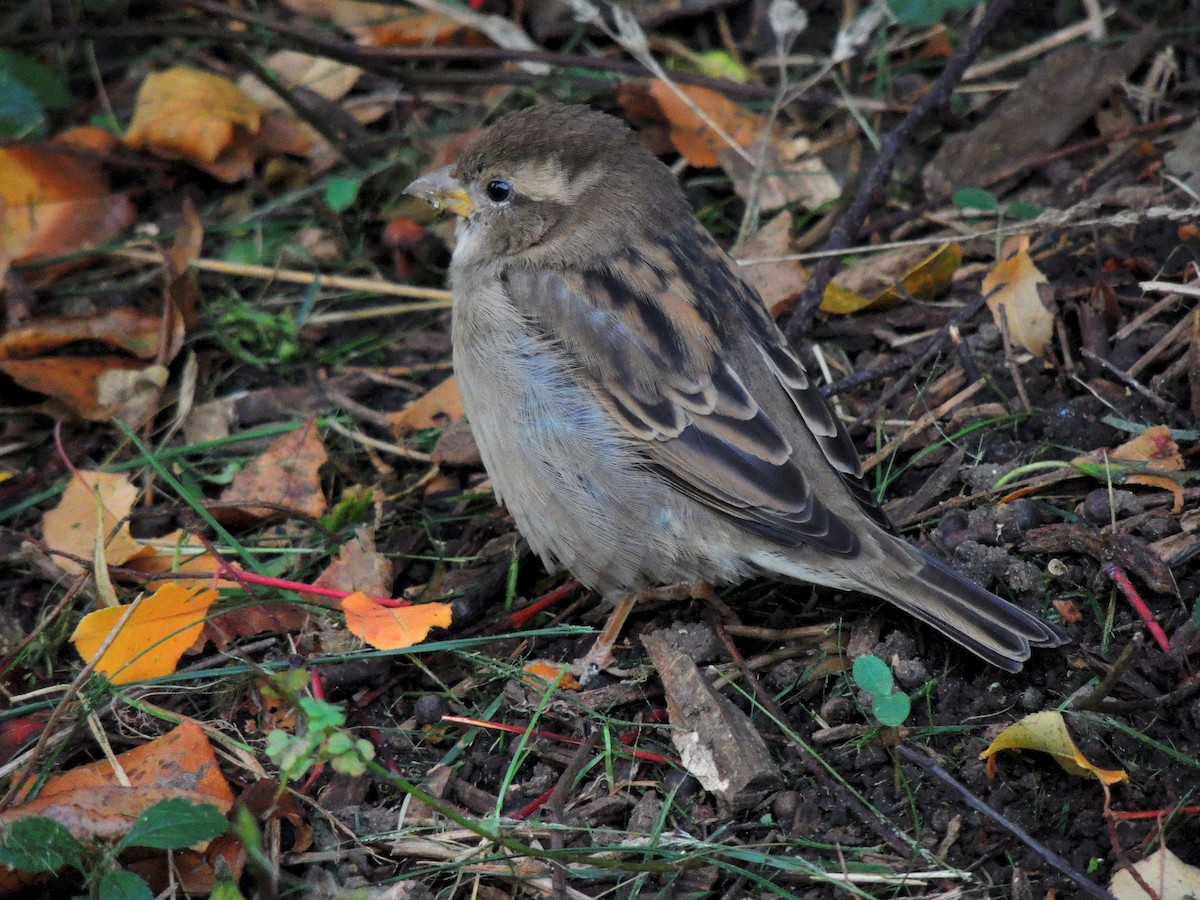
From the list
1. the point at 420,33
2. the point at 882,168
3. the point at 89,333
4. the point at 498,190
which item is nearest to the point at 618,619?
the point at 498,190

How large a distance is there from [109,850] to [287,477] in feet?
5.64

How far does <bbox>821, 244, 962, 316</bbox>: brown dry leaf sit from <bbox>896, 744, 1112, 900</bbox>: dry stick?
1971 millimetres

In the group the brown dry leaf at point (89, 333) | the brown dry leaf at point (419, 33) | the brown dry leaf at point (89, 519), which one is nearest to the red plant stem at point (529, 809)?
the brown dry leaf at point (89, 519)

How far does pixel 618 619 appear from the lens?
4.02m

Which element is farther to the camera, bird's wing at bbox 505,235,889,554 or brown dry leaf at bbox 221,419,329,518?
brown dry leaf at bbox 221,419,329,518

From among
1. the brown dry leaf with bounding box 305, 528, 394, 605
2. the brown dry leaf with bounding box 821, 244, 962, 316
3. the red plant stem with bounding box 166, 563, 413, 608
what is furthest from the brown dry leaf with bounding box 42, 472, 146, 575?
the brown dry leaf with bounding box 821, 244, 962, 316

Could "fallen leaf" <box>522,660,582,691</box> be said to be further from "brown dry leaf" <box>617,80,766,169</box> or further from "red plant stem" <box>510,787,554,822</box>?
"brown dry leaf" <box>617,80,766,169</box>

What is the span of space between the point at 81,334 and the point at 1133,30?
15.2 feet

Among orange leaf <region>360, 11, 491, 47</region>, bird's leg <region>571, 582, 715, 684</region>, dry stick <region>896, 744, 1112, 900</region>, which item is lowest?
bird's leg <region>571, 582, 715, 684</region>

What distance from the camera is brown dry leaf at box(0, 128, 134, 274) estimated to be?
5.33m

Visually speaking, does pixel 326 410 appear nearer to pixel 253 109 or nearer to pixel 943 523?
pixel 253 109

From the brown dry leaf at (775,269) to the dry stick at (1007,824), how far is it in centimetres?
208

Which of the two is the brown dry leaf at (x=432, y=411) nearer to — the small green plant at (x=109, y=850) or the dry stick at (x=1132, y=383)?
the small green plant at (x=109, y=850)

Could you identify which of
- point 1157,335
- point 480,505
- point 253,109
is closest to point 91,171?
point 253,109
